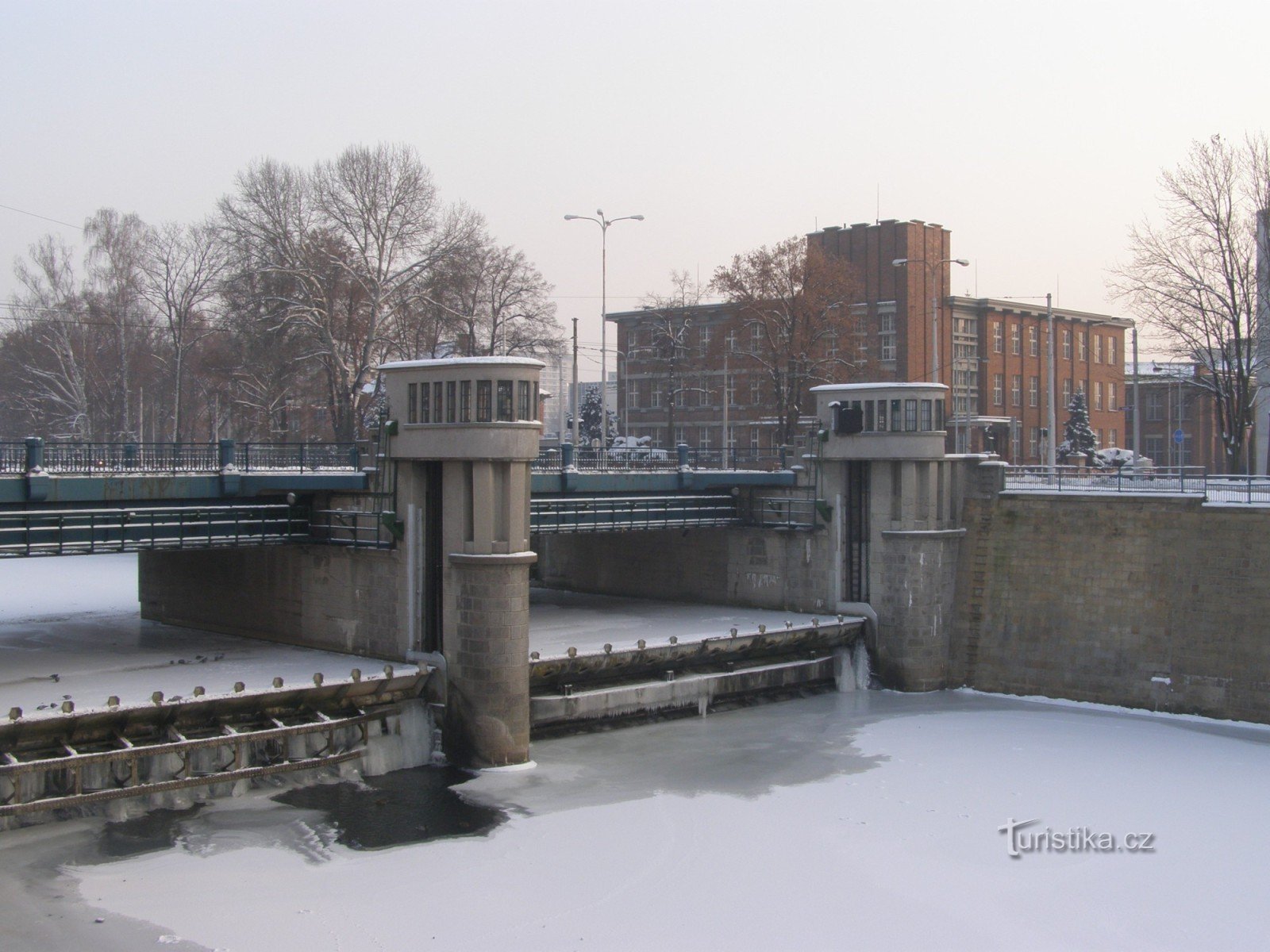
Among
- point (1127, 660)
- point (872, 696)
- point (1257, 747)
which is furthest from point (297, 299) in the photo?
point (1257, 747)

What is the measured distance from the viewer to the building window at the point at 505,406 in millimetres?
25406

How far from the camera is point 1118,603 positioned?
3150cm

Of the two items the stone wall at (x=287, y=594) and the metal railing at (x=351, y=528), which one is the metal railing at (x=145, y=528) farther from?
the stone wall at (x=287, y=594)

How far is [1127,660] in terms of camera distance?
31125mm

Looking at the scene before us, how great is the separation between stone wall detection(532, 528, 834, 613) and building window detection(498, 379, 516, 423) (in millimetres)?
12212

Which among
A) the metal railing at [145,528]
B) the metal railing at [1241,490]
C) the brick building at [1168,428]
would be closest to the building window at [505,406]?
the metal railing at [145,528]

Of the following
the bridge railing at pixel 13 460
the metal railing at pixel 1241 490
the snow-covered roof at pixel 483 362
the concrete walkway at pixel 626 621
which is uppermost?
the snow-covered roof at pixel 483 362

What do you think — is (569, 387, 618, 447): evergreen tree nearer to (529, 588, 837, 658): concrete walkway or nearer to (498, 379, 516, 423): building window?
(529, 588, 837, 658): concrete walkway

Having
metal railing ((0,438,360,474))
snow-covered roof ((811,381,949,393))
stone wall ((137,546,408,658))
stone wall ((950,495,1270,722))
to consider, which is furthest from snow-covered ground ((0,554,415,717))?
stone wall ((950,495,1270,722))

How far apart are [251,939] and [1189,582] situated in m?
24.0

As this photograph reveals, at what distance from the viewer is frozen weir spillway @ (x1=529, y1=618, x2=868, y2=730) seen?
28.3m

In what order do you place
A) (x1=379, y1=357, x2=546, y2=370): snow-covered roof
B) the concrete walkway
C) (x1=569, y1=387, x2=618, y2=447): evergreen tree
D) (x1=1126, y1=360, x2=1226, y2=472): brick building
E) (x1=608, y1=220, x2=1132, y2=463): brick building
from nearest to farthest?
1. (x1=379, y1=357, x2=546, y2=370): snow-covered roof
2. the concrete walkway
3. (x1=608, y1=220, x2=1132, y2=463): brick building
4. (x1=1126, y1=360, x2=1226, y2=472): brick building
5. (x1=569, y1=387, x2=618, y2=447): evergreen tree

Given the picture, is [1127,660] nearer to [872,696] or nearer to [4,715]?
[872,696]

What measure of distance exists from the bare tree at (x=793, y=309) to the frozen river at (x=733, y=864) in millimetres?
28427
